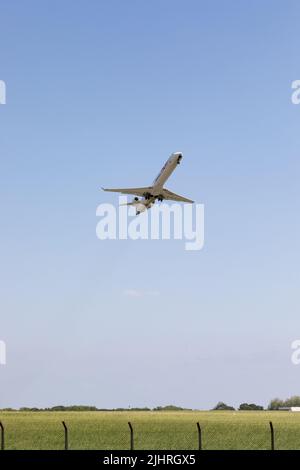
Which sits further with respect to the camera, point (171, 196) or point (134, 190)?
point (171, 196)

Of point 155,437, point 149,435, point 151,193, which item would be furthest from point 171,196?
point 155,437

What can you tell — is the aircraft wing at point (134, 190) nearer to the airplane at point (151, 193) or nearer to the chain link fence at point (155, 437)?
the airplane at point (151, 193)

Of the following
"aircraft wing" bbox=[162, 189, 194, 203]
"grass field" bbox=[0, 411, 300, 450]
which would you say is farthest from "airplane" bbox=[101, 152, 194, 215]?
"grass field" bbox=[0, 411, 300, 450]

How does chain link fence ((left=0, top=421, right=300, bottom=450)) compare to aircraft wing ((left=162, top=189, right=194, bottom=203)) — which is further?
aircraft wing ((left=162, top=189, right=194, bottom=203))

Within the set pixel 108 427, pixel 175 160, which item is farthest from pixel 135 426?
pixel 175 160

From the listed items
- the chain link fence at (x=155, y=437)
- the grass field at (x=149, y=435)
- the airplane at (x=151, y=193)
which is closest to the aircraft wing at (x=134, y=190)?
the airplane at (x=151, y=193)

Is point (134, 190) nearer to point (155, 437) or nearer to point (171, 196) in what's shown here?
point (171, 196)

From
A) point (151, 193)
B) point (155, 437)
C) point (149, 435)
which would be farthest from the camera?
point (151, 193)

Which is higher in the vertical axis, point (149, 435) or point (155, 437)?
point (149, 435)

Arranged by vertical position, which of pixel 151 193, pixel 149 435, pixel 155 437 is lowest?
pixel 155 437

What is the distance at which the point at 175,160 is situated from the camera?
419 ft

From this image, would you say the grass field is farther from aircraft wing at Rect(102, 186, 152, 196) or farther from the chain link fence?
aircraft wing at Rect(102, 186, 152, 196)
